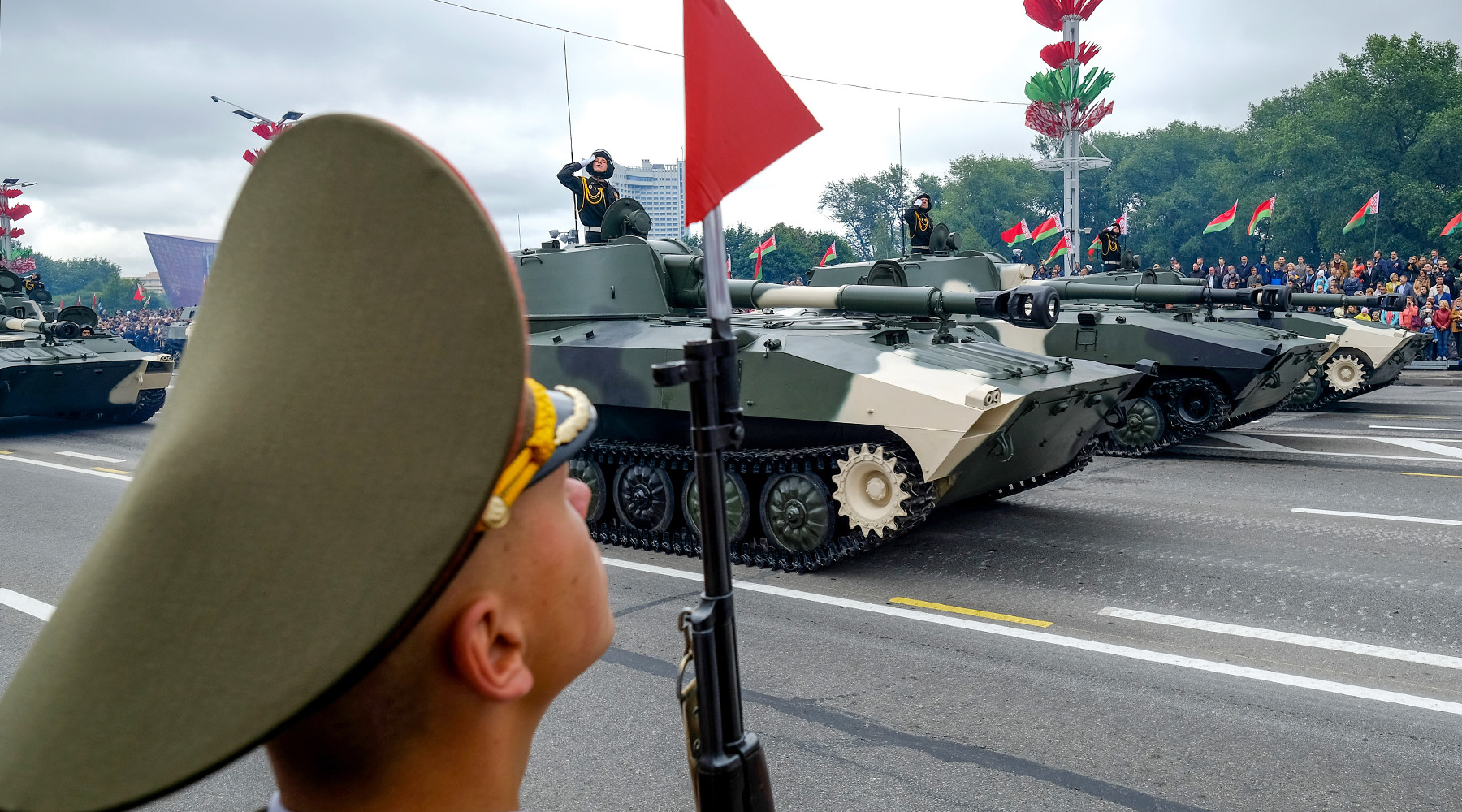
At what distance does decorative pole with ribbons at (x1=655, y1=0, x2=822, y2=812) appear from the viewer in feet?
7.02

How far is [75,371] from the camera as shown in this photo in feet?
51.2

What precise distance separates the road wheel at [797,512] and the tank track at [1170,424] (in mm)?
5902

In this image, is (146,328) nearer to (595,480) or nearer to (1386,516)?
(595,480)

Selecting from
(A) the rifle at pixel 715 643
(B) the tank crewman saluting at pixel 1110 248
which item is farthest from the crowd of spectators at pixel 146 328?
(A) the rifle at pixel 715 643

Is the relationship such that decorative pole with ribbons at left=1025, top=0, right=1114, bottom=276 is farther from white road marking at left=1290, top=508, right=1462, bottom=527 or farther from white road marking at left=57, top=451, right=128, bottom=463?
white road marking at left=57, top=451, right=128, bottom=463

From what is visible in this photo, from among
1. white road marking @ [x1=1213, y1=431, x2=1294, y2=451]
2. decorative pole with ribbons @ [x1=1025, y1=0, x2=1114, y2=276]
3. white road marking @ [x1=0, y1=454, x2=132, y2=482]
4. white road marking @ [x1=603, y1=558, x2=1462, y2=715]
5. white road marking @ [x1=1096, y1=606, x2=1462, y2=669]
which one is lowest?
white road marking @ [x1=1213, y1=431, x2=1294, y2=451]

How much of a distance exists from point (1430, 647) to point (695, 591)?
4.08 meters

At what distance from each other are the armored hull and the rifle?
47.0 ft

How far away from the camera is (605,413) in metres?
8.74

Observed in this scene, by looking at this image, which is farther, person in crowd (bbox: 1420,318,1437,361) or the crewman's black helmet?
person in crowd (bbox: 1420,318,1437,361)

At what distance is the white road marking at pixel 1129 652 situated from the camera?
192 inches

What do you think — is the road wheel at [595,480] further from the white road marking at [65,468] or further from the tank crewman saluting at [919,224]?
the tank crewman saluting at [919,224]

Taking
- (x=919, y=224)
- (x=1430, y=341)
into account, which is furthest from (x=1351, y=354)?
(x=919, y=224)

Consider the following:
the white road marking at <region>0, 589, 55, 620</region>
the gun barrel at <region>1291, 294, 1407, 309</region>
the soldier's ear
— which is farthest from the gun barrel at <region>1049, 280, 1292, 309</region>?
the soldier's ear
